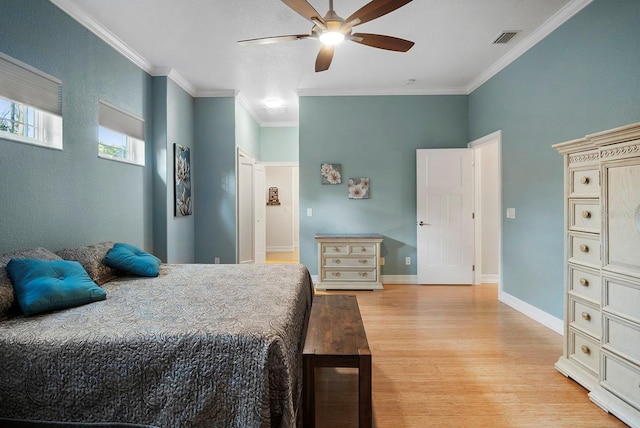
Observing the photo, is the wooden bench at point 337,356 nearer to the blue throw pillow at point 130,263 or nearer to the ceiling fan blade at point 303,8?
the blue throw pillow at point 130,263

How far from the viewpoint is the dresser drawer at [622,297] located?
1747mm

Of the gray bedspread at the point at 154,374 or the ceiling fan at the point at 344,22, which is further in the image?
the ceiling fan at the point at 344,22

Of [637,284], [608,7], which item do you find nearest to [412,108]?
[608,7]

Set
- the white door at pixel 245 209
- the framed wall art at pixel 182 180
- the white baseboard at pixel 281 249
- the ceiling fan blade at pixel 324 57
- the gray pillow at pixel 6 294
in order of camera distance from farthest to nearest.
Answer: the white baseboard at pixel 281 249
the white door at pixel 245 209
the framed wall art at pixel 182 180
the ceiling fan blade at pixel 324 57
the gray pillow at pixel 6 294

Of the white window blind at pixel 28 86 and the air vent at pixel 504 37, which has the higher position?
the air vent at pixel 504 37

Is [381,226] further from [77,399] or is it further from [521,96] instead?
[77,399]

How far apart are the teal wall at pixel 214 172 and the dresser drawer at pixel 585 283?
4.11 m

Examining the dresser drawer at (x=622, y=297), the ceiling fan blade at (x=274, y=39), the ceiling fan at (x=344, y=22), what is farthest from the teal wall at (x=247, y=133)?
the dresser drawer at (x=622, y=297)

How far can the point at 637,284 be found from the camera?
1.73 meters

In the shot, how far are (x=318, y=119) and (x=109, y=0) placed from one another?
2.89 metres

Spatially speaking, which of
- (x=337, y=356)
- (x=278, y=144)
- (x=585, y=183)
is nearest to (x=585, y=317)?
(x=585, y=183)

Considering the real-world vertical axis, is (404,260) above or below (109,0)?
below

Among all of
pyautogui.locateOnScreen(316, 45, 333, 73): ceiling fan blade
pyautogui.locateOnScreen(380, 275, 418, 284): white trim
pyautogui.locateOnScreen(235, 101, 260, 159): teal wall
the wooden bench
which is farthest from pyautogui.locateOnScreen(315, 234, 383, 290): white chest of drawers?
the wooden bench

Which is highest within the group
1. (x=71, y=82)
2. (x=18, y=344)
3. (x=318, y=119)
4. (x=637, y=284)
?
(x=318, y=119)
